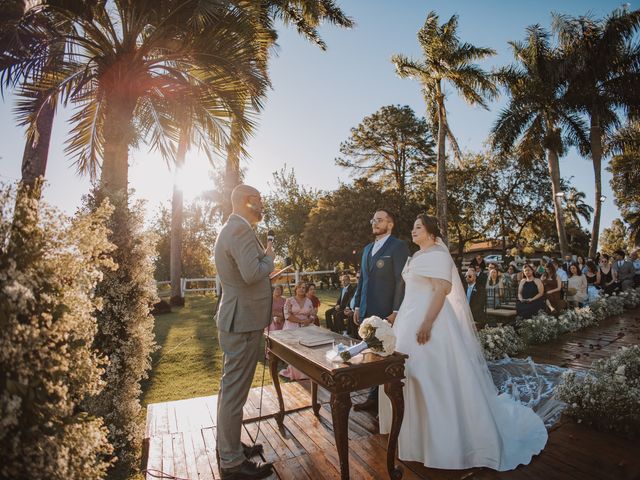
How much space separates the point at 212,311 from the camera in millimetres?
14406

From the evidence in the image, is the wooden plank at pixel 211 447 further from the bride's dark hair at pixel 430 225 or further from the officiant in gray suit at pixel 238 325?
the bride's dark hair at pixel 430 225

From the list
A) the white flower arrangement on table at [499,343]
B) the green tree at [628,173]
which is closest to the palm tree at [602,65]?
the green tree at [628,173]

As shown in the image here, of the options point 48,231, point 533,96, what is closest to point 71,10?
point 48,231

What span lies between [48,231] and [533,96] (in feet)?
72.4

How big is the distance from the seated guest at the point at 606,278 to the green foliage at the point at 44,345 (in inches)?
613

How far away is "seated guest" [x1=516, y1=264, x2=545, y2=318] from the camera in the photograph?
8586 millimetres

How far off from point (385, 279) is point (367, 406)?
5.18 feet

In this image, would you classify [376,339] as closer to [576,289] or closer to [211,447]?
[211,447]

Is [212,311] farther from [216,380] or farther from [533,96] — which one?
[533,96]

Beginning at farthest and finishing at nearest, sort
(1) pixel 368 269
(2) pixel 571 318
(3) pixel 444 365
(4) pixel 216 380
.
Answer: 1. (2) pixel 571 318
2. (4) pixel 216 380
3. (1) pixel 368 269
4. (3) pixel 444 365

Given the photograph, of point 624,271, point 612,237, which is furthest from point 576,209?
point 624,271

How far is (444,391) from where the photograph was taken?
3102mm

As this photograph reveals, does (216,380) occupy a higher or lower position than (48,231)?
lower

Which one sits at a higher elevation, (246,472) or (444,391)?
(444,391)
